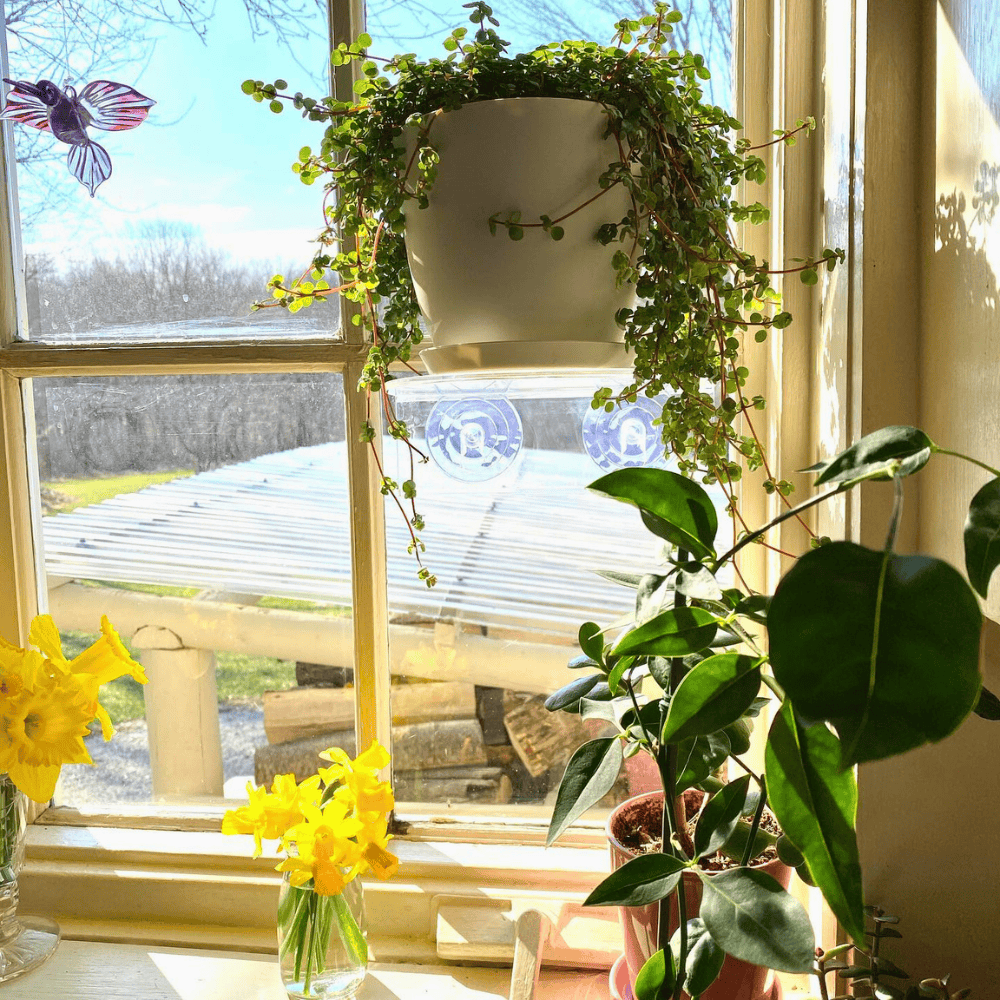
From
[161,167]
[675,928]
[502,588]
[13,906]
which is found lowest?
[13,906]

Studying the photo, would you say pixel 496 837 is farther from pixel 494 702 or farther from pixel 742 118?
pixel 742 118

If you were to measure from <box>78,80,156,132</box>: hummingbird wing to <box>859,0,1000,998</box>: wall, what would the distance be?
0.84 meters

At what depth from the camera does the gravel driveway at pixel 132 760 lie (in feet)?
4.00

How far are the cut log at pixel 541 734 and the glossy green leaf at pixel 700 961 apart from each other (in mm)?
542

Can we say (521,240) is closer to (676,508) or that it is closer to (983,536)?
(676,508)

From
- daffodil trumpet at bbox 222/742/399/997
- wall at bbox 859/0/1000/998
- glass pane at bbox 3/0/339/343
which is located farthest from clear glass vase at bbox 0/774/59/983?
wall at bbox 859/0/1000/998

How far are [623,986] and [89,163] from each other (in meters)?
1.12

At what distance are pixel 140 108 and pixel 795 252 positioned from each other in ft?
2.62

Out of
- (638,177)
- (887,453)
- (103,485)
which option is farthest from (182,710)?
(887,453)

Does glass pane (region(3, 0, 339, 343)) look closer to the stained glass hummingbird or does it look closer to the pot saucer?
the stained glass hummingbird

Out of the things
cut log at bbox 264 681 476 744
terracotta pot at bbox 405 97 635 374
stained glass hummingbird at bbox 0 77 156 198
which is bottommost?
cut log at bbox 264 681 476 744

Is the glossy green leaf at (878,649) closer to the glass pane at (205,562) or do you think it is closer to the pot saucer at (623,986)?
the pot saucer at (623,986)

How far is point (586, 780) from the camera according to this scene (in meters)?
0.66

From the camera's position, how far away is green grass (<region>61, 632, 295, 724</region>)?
121cm
